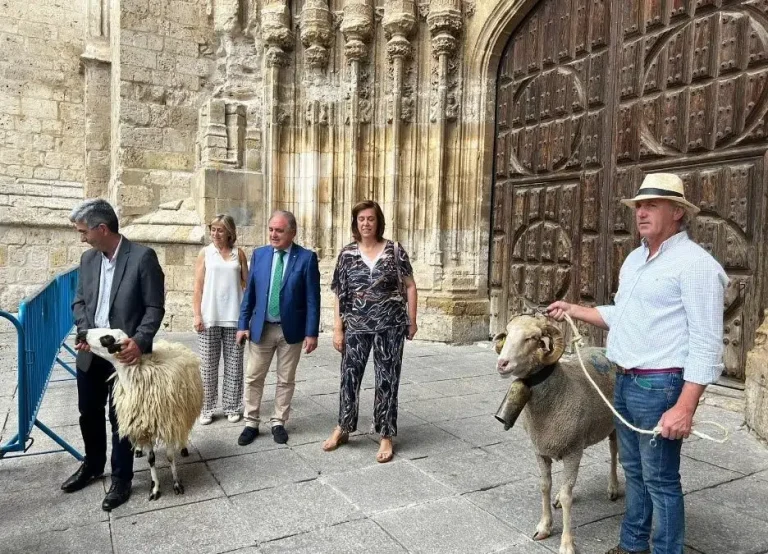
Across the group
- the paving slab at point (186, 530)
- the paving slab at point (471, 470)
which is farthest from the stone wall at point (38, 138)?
the paving slab at point (471, 470)

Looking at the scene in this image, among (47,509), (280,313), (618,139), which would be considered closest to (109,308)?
(47,509)

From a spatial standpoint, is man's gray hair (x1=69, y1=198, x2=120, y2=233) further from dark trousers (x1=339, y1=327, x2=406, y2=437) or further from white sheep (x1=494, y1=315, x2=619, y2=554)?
white sheep (x1=494, y1=315, x2=619, y2=554)

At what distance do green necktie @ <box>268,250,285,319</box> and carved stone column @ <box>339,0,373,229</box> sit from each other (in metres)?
4.59

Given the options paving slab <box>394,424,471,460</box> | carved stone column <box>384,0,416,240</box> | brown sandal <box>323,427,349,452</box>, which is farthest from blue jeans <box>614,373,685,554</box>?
carved stone column <box>384,0,416,240</box>

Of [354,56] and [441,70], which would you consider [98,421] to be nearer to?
[441,70]

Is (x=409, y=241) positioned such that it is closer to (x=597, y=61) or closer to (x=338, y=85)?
(x=338, y=85)

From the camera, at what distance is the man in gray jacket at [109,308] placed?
10.0 feet

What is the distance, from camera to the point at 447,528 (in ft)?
9.14

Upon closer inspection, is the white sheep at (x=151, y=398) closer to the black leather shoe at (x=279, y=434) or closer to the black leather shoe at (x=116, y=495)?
the black leather shoe at (x=116, y=495)

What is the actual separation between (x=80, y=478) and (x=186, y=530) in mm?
927

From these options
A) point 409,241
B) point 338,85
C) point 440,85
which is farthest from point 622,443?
point 338,85

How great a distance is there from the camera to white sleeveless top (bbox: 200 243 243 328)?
4.55 meters

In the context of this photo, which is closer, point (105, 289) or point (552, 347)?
point (552, 347)

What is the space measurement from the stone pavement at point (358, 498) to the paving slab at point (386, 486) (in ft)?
0.04
